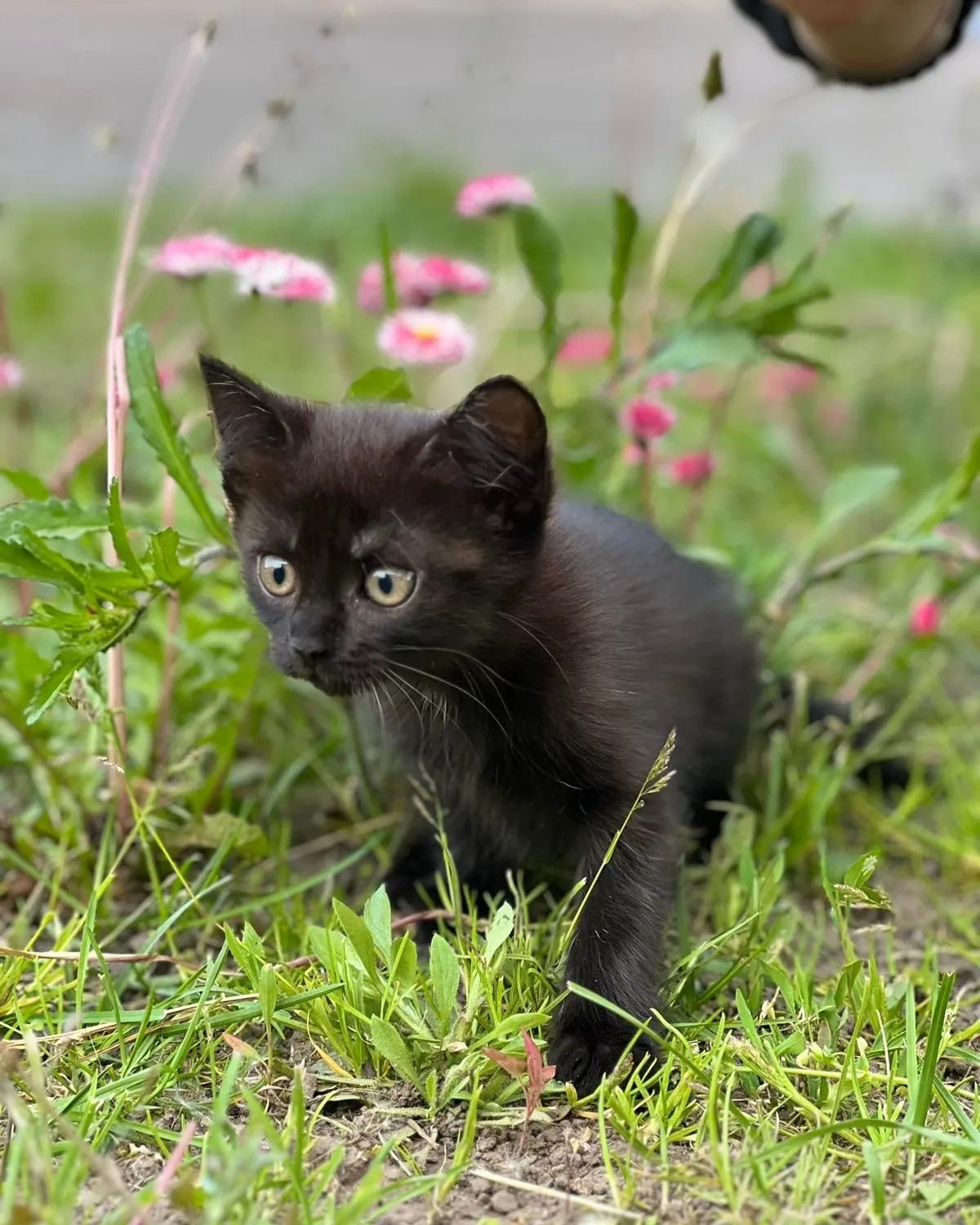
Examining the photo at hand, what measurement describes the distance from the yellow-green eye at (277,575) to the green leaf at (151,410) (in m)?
0.32

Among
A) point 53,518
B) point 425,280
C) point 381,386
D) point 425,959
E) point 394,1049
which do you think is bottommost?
point 425,959

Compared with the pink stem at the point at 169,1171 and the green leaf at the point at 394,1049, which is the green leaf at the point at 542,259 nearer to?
the green leaf at the point at 394,1049

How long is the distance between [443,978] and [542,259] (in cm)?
134

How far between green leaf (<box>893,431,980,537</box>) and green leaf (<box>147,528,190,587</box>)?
4.39ft

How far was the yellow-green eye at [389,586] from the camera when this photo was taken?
1.66 metres

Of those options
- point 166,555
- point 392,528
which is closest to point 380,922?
point 392,528

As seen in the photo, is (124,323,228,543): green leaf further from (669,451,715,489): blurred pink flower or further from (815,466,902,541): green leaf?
(815,466,902,541): green leaf

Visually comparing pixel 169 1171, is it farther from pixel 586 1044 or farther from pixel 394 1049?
pixel 586 1044

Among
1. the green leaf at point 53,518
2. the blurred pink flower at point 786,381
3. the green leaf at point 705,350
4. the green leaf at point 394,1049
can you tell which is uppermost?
the green leaf at point 705,350

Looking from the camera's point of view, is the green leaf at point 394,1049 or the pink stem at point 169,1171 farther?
the green leaf at point 394,1049

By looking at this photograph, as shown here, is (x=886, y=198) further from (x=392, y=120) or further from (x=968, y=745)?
(x=968, y=745)

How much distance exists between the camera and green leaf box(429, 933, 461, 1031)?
1.63m

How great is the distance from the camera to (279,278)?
203 centimetres

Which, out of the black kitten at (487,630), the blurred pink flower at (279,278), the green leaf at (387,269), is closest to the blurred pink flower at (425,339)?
the green leaf at (387,269)
